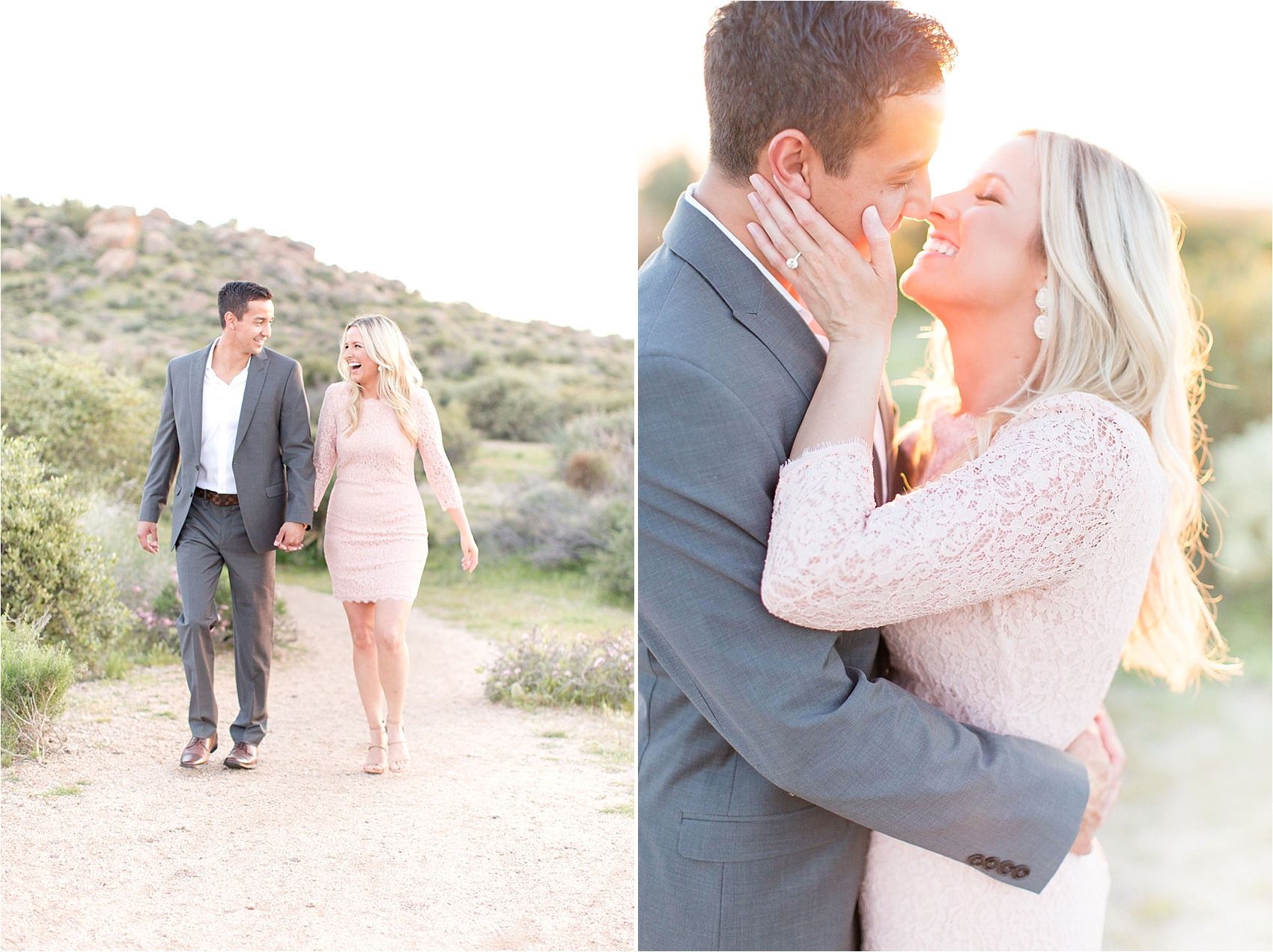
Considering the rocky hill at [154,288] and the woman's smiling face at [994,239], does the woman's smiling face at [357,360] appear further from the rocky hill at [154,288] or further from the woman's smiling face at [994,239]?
the woman's smiling face at [994,239]

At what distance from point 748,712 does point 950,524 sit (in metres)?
0.44

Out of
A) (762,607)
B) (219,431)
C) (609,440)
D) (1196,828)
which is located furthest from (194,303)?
(1196,828)

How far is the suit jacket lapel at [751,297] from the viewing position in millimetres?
1465

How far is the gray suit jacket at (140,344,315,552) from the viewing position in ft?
7.23

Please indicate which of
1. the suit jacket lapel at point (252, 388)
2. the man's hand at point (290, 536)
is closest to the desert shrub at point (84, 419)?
the suit jacket lapel at point (252, 388)

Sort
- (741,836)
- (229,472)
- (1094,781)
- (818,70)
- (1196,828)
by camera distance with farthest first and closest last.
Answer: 1. (1196,828)
2. (229,472)
3. (1094,781)
4. (741,836)
5. (818,70)

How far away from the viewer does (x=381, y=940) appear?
229cm

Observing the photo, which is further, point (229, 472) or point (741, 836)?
point (229, 472)

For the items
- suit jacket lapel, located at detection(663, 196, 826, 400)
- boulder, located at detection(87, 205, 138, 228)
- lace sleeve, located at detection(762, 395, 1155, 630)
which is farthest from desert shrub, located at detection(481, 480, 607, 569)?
lace sleeve, located at detection(762, 395, 1155, 630)

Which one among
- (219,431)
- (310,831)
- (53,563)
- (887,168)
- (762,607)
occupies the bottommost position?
(310,831)

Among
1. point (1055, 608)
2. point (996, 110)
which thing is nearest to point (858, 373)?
point (1055, 608)

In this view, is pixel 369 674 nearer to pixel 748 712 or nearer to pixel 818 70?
pixel 748 712

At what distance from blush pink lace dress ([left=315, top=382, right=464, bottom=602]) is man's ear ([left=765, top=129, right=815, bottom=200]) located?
4.18ft

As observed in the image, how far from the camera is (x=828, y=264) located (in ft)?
4.92
